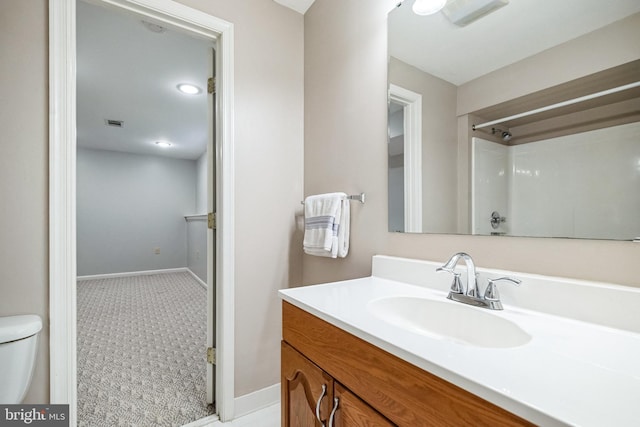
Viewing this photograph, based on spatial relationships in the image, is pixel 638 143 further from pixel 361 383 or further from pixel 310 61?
pixel 310 61

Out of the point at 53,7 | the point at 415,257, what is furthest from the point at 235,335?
the point at 53,7

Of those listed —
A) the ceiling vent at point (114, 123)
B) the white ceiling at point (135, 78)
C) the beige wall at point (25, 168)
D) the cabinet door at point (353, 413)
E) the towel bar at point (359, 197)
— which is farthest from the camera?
the ceiling vent at point (114, 123)

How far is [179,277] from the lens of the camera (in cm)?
494

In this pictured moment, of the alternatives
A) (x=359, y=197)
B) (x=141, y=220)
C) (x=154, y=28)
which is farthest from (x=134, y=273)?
(x=359, y=197)

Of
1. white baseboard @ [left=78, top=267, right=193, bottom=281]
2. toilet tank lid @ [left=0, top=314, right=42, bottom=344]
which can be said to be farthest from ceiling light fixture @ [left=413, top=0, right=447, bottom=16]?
white baseboard @ [left=78, top=267, right=193, bottom=281]

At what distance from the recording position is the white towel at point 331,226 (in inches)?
53.5

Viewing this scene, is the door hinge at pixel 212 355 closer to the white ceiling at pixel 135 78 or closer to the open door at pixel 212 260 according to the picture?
the open door at pixel 212 260

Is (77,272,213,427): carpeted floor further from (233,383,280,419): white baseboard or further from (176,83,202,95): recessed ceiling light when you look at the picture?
(176,83,202,95): recessed ceiling light

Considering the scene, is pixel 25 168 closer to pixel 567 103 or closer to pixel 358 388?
pixel 358 388

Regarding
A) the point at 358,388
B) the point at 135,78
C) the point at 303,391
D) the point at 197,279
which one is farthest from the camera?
the point at 197,279

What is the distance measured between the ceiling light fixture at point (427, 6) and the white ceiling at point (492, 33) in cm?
2

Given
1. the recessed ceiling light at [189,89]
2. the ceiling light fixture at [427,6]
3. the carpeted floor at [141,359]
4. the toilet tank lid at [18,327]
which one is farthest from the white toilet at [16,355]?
the recessed ceiling light at [189,89]

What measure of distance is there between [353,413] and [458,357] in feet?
1.03

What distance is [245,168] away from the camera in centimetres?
155
